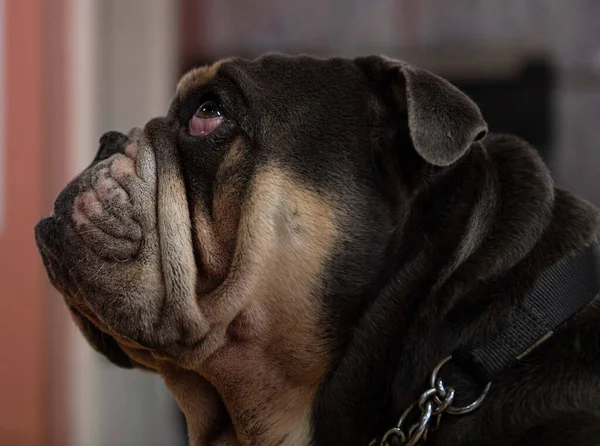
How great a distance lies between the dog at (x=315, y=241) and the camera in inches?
44.3

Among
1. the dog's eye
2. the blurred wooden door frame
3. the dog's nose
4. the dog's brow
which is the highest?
the dog's brow

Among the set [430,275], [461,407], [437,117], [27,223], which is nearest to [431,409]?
[461,407]

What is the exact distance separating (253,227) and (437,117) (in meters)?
0.32

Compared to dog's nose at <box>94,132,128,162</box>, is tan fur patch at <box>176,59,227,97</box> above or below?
above

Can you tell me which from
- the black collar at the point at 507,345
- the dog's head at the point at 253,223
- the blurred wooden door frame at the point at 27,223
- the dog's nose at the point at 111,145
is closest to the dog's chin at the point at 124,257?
the dog's head at the point at 253,223

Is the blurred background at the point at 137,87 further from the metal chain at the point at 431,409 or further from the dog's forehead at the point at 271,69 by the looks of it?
the metal chain at the point at 431,409

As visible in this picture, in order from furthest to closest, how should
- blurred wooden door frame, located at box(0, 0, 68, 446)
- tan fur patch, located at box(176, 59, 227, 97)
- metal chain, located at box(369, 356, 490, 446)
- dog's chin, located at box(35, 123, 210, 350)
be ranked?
blurred wooden door frame, located at box(0, 0, 68, 446), tan fur patch, located at box(176, 59, 227, 97), dog's chin, located at box(35, 123, 210, 350), metal chain, located at box(369, 356, 490, 446)

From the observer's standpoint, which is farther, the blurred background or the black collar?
the blurred background

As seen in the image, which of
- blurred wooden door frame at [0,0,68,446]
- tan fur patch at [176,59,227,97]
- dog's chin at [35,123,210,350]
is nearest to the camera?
dog's chin at [35,123,210,350]

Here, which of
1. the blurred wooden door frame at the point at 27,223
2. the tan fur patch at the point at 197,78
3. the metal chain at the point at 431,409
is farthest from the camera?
the blurred wooden door frame at the point at 27,223

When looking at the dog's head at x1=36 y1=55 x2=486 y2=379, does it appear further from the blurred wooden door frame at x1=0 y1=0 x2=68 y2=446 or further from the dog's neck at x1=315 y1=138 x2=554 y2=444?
the blurred wooden door frame at x1=0 y1=0 x2=68 y2=446

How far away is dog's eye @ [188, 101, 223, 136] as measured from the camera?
1.27 m

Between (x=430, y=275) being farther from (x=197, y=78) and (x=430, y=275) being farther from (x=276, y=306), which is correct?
(x=197, y=78)

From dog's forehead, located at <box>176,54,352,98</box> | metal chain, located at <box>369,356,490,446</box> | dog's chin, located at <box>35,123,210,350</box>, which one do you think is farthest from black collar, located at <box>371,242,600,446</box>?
dog's forehead, located at <box>176,54,352,98</box>
